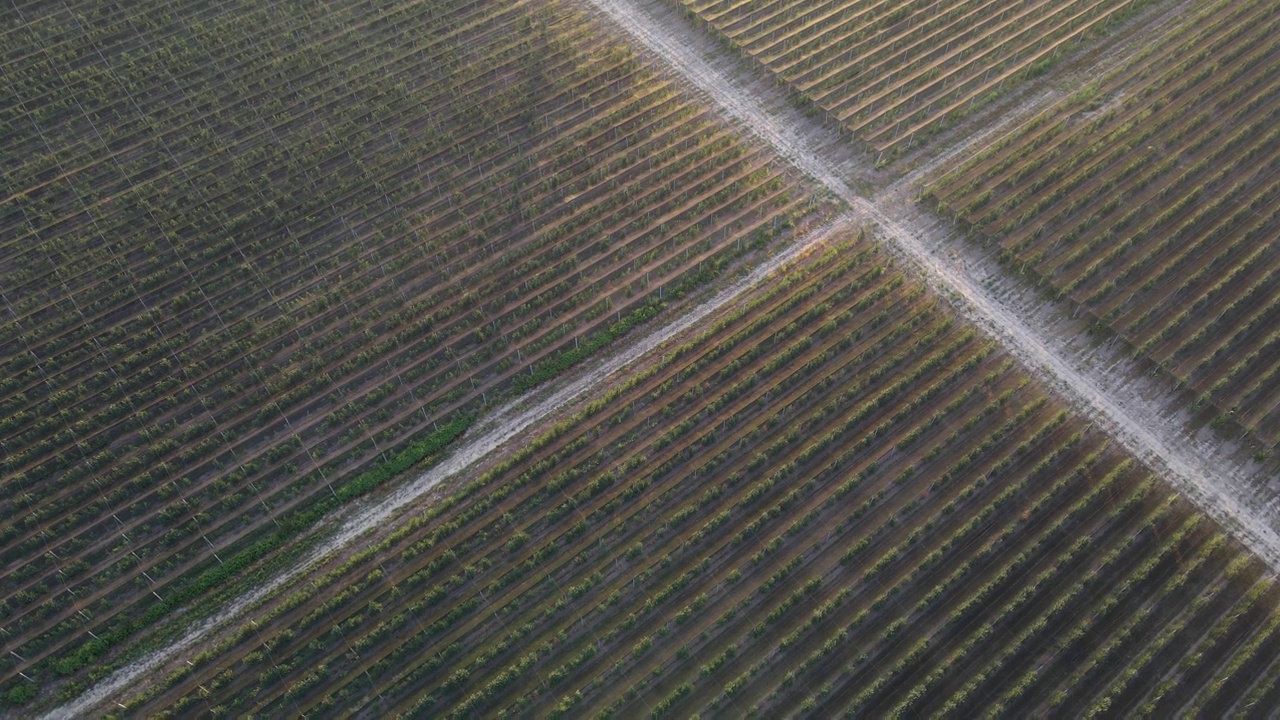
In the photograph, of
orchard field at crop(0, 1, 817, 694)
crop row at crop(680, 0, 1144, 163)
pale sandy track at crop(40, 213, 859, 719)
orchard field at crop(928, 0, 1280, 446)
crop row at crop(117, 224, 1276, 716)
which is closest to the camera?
crop row at crop(117, 224, 1276, 716)

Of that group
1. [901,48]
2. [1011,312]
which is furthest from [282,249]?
[901,48]

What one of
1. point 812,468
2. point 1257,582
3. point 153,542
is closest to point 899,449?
point 812,468

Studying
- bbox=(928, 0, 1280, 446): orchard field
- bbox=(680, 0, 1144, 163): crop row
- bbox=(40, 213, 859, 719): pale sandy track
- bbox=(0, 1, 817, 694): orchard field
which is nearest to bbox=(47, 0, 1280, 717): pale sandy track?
bbox=(40, 213, 859, 719): pale sandy track

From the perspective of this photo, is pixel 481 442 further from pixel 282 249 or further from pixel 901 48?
pixel 901 48

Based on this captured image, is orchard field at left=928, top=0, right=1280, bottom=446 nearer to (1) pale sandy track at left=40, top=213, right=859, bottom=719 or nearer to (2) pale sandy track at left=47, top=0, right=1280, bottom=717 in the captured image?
(2) pale sandy track at left=47, top=0, right=1280, bottom=717

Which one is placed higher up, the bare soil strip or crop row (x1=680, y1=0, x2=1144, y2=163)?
crop row (x1=680, y1=0, x2=1144, y2=163)

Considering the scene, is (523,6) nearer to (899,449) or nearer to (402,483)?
(402,483)
